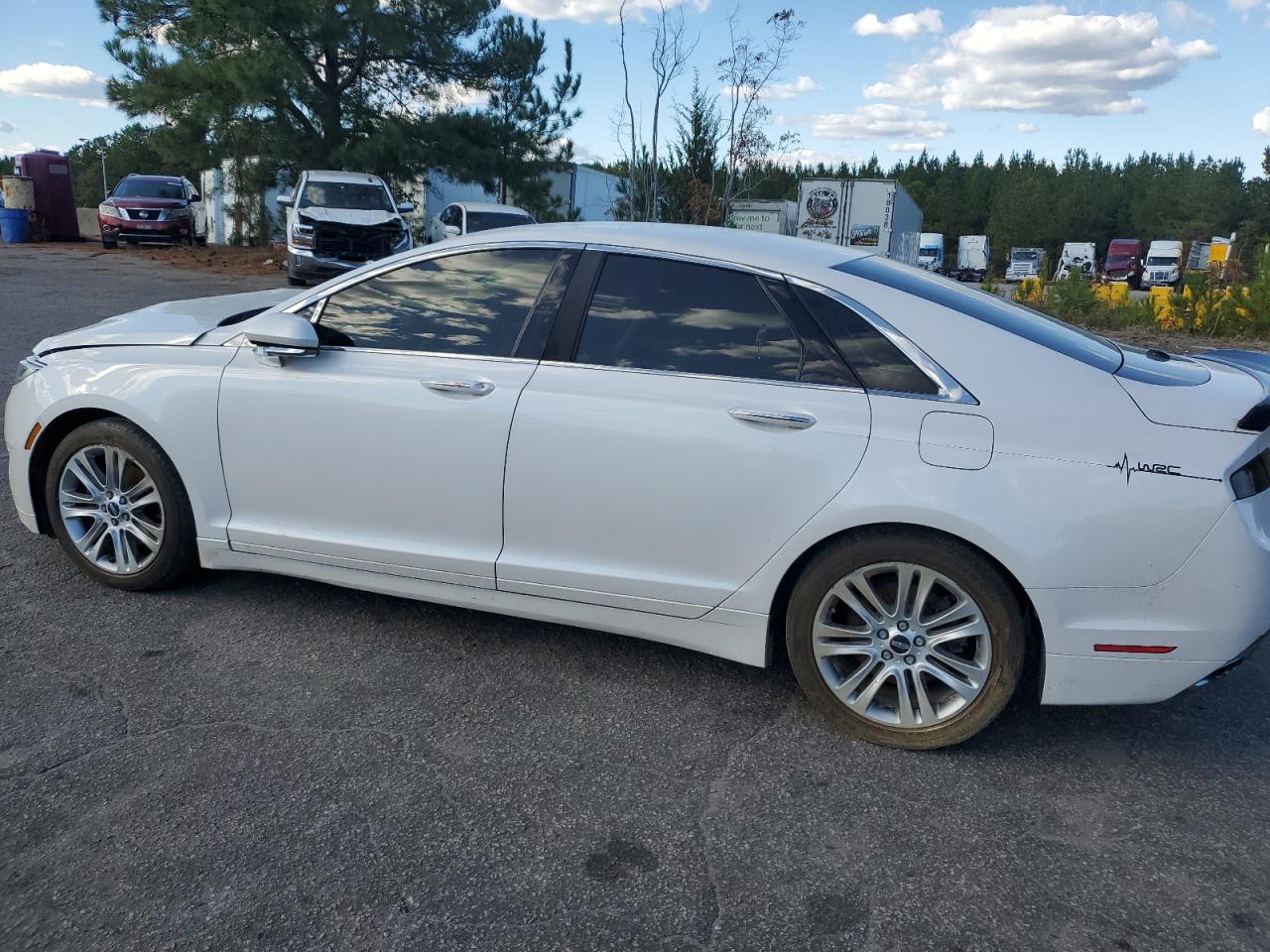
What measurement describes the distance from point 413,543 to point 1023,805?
7.32 feet

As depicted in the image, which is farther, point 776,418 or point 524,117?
point 524,117

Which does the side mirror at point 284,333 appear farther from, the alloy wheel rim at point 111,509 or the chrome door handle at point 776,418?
the chrome door handle at point 776,418

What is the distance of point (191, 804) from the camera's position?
2.82 metres

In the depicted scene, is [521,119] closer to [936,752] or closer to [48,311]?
[48,311]

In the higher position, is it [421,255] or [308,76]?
[308,76]

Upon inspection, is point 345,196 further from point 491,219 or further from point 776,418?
point 776,418

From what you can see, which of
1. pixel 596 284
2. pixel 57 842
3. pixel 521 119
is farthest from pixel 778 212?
pixel 57 842

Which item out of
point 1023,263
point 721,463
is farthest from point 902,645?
point 1023,263

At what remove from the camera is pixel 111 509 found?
4188 mm

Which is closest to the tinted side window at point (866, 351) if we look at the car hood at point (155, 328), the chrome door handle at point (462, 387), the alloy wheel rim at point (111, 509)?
the chrome door handle at point (462, 387)

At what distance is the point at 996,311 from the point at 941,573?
1.03 m

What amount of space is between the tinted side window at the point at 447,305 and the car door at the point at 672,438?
0.20m

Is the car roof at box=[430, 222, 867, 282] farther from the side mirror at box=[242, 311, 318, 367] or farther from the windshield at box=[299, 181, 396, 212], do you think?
the windshield at box=[299, 181, 396, 212]

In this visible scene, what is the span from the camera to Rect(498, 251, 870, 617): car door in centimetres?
324
